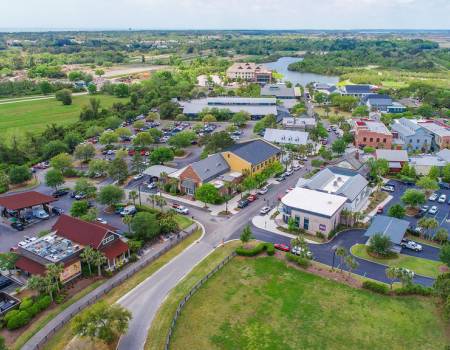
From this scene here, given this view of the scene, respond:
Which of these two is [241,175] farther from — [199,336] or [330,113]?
[330,113]

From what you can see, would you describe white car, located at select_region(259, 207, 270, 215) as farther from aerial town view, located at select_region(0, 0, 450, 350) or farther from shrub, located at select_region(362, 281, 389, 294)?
shrub, located at select_region(362, 281, 389, 294)

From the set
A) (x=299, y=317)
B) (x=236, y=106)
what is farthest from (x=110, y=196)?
(x=236, y=106)

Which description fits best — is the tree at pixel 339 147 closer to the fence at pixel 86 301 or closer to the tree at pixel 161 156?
the tree at pixel 161 156

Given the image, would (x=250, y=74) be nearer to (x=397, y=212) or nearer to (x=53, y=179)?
(x=53, y=179)

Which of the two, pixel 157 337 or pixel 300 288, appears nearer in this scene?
pixel 157 337

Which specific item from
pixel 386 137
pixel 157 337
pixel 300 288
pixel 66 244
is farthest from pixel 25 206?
pixel 386 137

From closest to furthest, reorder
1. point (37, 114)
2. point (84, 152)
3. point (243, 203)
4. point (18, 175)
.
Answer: point (243, 203), point (18, 175), point (84, 152), point (37, 114)
